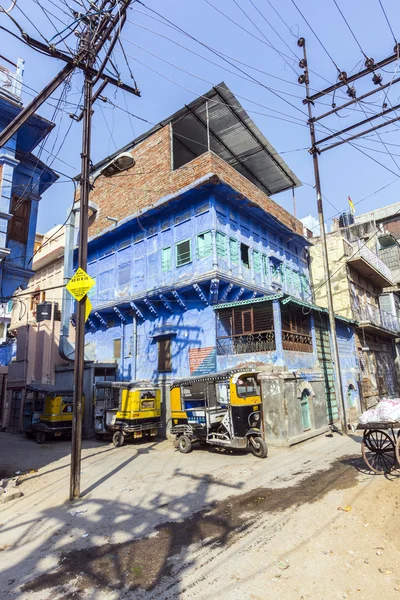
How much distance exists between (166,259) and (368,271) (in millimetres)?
14623

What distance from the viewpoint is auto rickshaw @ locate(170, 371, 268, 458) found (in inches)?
438

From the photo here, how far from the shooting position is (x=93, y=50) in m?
8.59

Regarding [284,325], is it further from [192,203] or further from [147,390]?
[192,203]

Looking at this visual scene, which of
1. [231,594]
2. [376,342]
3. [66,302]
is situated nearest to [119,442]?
[66,302]

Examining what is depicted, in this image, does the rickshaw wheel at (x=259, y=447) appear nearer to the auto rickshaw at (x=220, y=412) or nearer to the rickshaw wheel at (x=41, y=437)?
the auto rickshaw at (x=220, y=412)

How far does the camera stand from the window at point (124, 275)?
20.3 meters

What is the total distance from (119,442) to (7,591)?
1064cm

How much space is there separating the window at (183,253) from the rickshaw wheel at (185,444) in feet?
27.1

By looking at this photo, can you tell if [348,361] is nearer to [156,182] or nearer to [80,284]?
[156,182]

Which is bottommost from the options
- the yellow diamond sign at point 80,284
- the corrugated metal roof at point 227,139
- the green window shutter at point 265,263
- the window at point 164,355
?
the window at point 164,355

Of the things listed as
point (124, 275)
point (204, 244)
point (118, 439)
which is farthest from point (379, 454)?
point (124, 275)

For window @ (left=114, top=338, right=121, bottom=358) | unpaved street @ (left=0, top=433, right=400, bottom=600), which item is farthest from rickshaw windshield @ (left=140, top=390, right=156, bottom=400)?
window @ (left=114, top=338, right=121, bottom=358)

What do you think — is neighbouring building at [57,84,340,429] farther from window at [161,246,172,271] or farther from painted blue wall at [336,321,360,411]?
painted blue wall at [336,321,360,411]

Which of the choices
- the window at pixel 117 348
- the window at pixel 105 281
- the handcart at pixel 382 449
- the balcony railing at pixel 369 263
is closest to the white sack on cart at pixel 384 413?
the handcart at pixel 382 449
